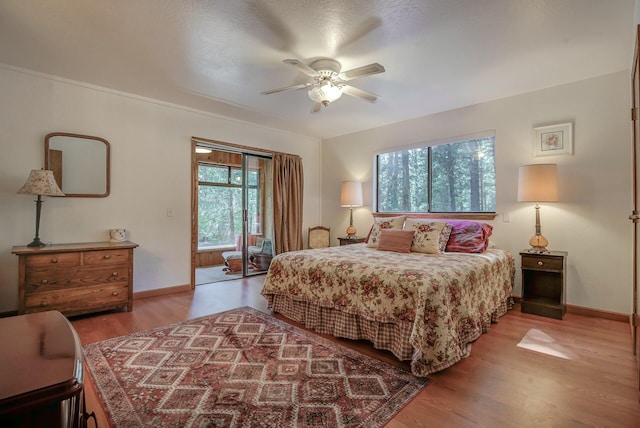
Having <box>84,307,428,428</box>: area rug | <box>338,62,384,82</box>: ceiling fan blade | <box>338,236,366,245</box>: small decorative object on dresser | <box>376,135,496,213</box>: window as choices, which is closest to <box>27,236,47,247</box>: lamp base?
<box>84,307,428,428</box>: area rug

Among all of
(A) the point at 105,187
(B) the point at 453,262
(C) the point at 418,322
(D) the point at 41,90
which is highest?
(D) the point at 41,90

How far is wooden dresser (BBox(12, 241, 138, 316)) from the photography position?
280 centimetres

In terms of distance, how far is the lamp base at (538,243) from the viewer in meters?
3.29

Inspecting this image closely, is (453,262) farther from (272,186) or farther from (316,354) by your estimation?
(272,186)

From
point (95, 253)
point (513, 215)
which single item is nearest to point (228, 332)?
point (95, 253)

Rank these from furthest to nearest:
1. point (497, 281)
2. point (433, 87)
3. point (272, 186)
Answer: point (272, 186)
point (433, 87)
point (497, 281)

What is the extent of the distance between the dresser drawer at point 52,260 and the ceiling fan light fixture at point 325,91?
2.81 m

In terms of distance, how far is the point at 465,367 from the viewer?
2168 millimetres

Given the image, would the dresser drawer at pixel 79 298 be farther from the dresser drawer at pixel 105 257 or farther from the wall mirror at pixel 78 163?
the wall mirror at pixel 78 163

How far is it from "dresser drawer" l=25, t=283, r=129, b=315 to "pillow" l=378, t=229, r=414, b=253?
9.48ft

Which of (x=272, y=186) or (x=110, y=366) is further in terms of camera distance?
(x=272, y=186)

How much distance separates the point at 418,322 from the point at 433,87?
8.75 ft

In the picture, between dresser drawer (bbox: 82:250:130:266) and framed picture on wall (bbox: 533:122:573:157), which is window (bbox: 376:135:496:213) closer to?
framed picture on wall (bbox: 533:122:573:157)

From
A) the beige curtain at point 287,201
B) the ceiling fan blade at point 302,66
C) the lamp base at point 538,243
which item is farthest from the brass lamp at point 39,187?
A: the lamp base at point 538,243
